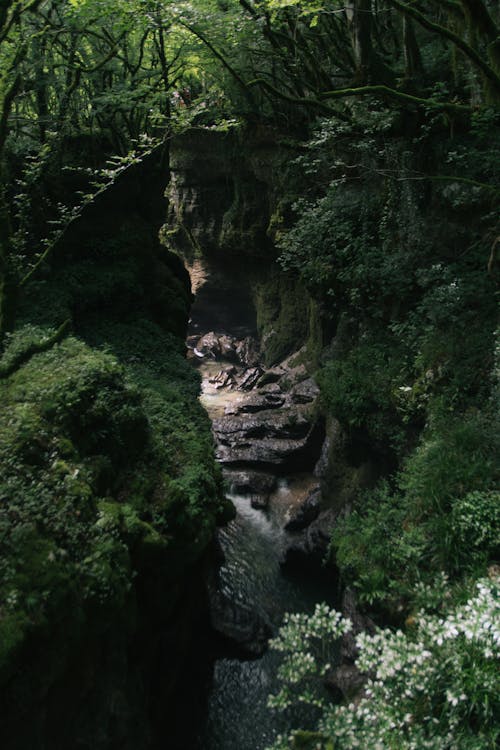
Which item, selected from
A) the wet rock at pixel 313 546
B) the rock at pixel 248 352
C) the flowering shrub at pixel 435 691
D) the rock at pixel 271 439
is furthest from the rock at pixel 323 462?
the rock at pixel 248 352

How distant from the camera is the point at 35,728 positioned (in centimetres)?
515

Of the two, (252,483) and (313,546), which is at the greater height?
(313,546)

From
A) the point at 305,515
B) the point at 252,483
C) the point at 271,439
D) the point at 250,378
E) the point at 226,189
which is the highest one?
the point at 226,189

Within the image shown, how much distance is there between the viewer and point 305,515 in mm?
14758

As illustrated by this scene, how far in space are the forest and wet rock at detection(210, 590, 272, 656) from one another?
0.06 m

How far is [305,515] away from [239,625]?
4397 millimetres

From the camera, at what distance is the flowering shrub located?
4.54m

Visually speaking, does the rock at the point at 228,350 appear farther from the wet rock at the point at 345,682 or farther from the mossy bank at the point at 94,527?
the wet rock at the point at 345,682

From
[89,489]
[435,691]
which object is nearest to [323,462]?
[89,489]

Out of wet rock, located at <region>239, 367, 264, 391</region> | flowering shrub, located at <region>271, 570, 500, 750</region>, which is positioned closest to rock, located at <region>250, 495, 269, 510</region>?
wet rock, located at <region>239, 367, 264, 391</region>

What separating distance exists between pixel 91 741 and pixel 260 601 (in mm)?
6695

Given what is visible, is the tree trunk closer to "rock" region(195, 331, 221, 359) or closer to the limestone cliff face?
the limestone cliff face

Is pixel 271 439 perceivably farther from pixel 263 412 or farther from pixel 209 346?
pixel 209 346

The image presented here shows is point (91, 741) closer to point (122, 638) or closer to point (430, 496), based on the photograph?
point (122, 638)
